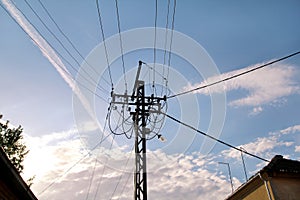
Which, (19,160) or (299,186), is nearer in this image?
(299,186)

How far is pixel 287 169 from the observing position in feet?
33.4

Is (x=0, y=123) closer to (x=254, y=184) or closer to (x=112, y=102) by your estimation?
(x=112, y=102)

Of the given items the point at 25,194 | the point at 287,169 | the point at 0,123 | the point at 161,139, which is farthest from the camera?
the point at 0,123

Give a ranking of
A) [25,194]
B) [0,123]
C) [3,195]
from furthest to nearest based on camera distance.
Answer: [0,123]
[25,194]
[3,195]

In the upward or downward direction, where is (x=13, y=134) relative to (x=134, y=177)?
upward

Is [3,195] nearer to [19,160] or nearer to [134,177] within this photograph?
[134,177]

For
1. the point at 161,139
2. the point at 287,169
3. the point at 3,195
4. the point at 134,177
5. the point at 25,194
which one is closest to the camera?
the point at 3,195

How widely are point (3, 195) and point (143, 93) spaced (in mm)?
6890

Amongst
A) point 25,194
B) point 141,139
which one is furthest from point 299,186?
point 25,194

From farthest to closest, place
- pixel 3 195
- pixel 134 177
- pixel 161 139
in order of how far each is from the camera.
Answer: pixel 161 139
pixel 134 177
pixel 3 195

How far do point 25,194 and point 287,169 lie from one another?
10.2m

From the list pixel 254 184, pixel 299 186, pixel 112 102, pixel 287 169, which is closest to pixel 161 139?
pixel 112 102

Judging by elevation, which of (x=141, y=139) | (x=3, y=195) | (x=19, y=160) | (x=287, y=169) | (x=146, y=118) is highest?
(x=19, y=160)

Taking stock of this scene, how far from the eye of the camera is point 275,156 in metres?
10.5
